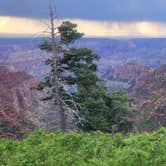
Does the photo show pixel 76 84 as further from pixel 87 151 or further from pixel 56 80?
pixel 87 151

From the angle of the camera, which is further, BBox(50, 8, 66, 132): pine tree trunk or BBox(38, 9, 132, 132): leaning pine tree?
BBox(38, 9, 132, 132): leaning pine tree

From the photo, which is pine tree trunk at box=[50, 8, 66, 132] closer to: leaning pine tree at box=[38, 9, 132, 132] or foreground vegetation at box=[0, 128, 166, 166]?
leaning pine tree at box=[38, 9, 132, 132]

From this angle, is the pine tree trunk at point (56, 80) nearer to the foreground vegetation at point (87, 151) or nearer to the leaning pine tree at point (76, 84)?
the leaning pine tree at point (76, 84)

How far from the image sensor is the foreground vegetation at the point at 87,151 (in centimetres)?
865

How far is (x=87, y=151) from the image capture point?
10.4 meters

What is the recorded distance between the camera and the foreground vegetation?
865cm

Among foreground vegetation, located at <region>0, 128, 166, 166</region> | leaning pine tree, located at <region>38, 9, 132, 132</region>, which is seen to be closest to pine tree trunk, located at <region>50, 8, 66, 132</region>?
leaning pine tree, located at <region>38, 9, 132, 132</region>

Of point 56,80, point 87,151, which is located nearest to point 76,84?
point 56,80

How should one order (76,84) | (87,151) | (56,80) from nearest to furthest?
(87,151) < (56,80) < (76,84)

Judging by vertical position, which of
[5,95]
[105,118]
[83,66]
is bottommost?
[5,95]

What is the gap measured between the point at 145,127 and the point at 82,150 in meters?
100

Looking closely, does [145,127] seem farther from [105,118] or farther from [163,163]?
[163,163]

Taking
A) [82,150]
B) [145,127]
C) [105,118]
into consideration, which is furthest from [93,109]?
[145,127]

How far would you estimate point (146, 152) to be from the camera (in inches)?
340
